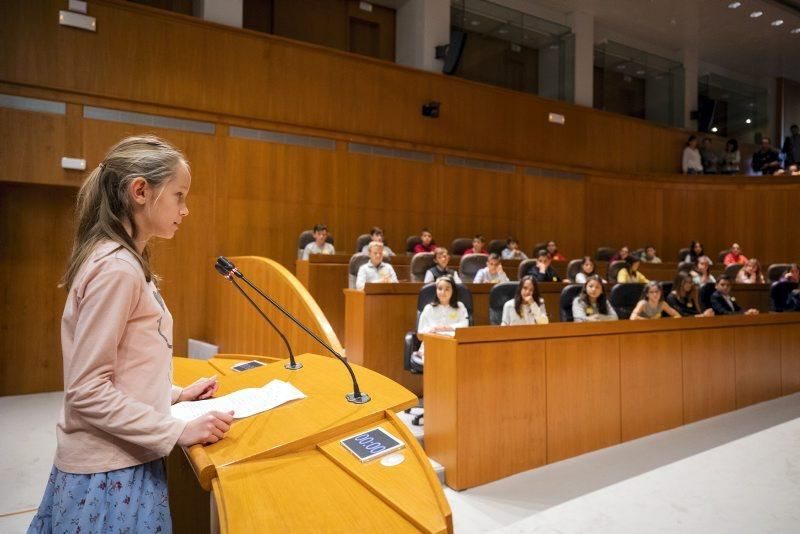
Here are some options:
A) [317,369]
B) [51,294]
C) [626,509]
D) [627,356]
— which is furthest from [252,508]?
[51,294]

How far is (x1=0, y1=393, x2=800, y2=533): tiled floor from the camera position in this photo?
7.93ft

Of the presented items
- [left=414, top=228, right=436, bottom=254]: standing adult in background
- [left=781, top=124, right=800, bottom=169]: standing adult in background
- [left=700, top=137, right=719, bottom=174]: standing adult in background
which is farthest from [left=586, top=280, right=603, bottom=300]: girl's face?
[left=781, top=124, right=800, bottom=169]: standing adult in background

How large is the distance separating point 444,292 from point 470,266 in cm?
201

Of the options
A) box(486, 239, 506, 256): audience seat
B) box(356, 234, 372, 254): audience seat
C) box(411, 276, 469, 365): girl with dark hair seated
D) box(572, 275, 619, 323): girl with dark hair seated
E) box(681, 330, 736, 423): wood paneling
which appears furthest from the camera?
box(486, 239, 506, 256): audience seat

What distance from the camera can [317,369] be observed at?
158 cm

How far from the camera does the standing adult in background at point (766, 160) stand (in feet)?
34.5

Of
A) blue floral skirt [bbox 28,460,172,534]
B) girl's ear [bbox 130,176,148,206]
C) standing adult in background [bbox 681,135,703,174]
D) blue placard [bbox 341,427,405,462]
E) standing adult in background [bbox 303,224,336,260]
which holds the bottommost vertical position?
blue floral skirt [bbox 28,460,172,534]

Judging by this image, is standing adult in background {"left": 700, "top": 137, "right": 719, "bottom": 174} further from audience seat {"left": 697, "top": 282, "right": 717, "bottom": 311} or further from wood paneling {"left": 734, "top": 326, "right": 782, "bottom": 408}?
wood paneling {"left": 734, "top": 326, "right": 782, "bottom": 408}

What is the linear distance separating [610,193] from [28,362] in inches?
354

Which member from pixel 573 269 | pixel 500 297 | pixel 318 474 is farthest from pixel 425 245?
pixel 318 474

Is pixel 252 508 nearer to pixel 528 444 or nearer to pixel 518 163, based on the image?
pixel 528 444

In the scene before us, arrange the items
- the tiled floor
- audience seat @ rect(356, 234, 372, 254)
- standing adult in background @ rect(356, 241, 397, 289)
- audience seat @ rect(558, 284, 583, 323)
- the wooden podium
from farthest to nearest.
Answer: audience seat @ rect(356, 234, 372, 254), standing adult in background @ rect(356, 241, 397, 289), audience seat @ rect(558, 284, 583, 323), the tiled floor, the wooden podium

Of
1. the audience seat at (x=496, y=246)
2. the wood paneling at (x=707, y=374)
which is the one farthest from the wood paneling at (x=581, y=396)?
the audience seat at (x=496, y=246)

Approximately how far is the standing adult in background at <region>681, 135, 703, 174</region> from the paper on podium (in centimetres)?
1105
